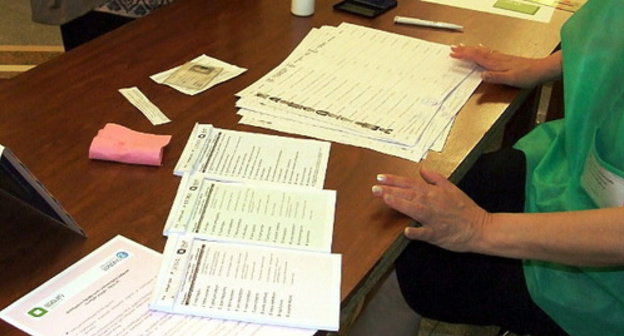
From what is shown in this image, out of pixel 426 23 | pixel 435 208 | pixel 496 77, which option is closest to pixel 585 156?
pixel 496 77

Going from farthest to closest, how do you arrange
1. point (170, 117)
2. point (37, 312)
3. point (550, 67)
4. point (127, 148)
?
point (550, 67) → point (170, 117) → point (127, 148) → point (37, 312)

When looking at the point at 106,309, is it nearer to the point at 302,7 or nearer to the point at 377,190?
the point at 377,190

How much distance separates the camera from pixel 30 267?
0.84m

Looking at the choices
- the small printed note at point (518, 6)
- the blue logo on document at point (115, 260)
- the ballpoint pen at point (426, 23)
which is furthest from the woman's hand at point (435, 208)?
the small printed note at point (518, 6)

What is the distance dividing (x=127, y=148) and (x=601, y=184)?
70cm

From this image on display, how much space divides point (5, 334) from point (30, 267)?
105mm

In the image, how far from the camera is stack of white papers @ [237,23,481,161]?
1.14 meters

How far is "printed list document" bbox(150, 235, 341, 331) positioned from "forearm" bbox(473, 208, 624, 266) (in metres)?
0.26

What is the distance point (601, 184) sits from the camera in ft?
3.58

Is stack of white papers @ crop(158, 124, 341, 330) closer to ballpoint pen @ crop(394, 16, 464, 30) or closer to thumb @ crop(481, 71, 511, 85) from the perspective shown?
thumb @ crop(481, 71, 511, 85)

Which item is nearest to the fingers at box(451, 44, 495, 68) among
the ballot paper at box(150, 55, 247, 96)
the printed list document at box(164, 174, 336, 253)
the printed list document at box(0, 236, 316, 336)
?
the ballot paper at box(150, 55, 247, 96)

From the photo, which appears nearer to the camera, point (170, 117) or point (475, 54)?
point (170, 117)

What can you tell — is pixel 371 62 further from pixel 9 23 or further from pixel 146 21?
pixel 9 23

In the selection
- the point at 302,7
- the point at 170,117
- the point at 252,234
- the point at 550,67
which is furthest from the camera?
the point at 302,7
